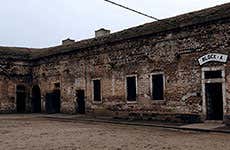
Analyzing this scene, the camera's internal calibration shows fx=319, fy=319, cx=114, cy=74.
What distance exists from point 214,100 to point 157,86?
3440mm

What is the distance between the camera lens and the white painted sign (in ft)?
48.9

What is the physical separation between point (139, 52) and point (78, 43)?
7060 millimetres

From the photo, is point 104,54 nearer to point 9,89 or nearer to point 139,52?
point 139,52

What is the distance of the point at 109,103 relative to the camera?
68.5ft

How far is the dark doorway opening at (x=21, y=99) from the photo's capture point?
28.4 m

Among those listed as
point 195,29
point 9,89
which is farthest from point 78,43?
point 195,29

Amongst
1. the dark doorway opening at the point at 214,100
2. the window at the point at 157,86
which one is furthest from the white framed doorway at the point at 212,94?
the window at the point at 157,86

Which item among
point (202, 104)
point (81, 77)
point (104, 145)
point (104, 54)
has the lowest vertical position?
point (104, 145)

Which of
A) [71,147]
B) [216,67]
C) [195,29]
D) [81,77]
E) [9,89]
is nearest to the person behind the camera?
[71,147]

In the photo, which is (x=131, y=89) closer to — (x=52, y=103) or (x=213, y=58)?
(x=213, y=58)

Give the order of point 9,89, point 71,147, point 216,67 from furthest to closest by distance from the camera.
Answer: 1. point 9,89
2. point 216,67
3. point 71,147

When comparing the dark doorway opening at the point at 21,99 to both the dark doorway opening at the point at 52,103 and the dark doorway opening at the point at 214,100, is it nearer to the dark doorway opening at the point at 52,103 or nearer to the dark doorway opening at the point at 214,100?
the dark doorway opening at the point at 52,103

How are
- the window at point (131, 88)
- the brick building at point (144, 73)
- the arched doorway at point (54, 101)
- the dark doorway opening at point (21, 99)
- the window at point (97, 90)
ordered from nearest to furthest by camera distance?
the brick building at point (144, 73) → the window at point (131, 88) → the window at point (97, 90) → the arched doorway at point (54, 101) → the dark doorway opening at point (21, 99)

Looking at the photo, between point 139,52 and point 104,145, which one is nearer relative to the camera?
point 104,145
